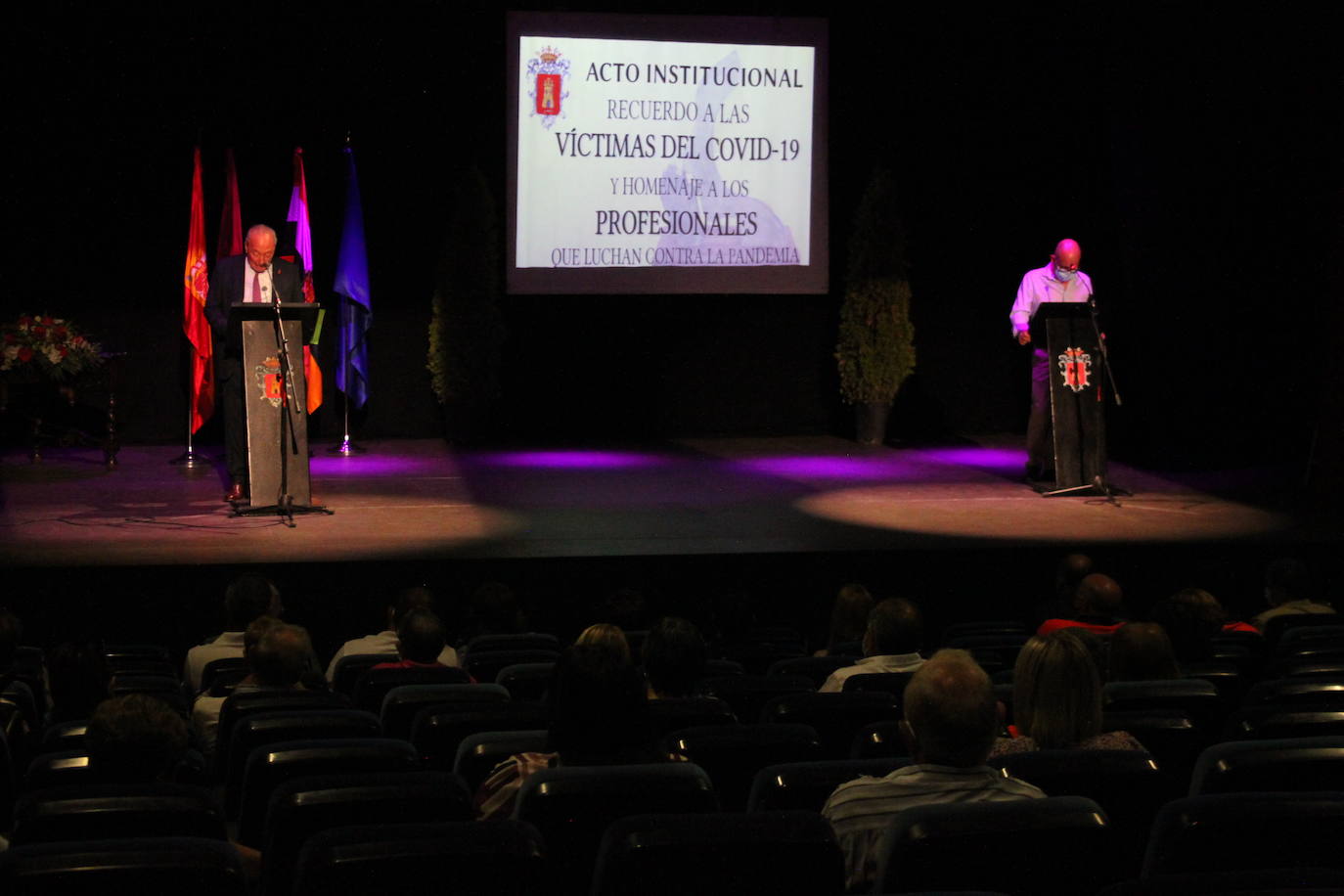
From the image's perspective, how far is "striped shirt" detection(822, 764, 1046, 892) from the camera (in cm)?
262

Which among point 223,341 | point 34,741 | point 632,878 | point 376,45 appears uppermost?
point 376,45

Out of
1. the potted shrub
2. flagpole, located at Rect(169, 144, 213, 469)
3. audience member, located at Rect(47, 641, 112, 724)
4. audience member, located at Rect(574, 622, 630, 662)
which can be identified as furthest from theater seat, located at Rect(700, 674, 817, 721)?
the potted shrub

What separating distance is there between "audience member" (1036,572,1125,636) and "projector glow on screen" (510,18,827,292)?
6.47m

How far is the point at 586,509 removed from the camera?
880 cm

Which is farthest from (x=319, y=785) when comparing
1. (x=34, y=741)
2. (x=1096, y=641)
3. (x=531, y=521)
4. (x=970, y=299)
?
(x=970, y=299)

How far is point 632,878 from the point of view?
2.11 meters

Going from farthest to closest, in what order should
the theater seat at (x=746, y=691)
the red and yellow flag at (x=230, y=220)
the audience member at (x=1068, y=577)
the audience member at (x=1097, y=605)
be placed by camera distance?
the red and yellow flag at (x=230, y=220) < the audience member at (x=1068, y=577) < the audience member at (x=1097, y=605) < the theater seat at (x=746, y=691)

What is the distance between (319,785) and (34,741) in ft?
6.32

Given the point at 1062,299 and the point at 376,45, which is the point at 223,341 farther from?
the point at 1062,299

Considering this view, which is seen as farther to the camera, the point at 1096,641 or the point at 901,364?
the point at 901,364

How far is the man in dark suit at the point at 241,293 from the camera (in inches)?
322

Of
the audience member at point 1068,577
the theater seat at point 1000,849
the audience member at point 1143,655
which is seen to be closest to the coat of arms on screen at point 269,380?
the audience member at point 1068,577

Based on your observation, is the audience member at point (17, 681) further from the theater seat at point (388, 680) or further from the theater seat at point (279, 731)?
the theater seat at point (279, 731)

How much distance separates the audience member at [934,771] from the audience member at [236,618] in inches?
123
